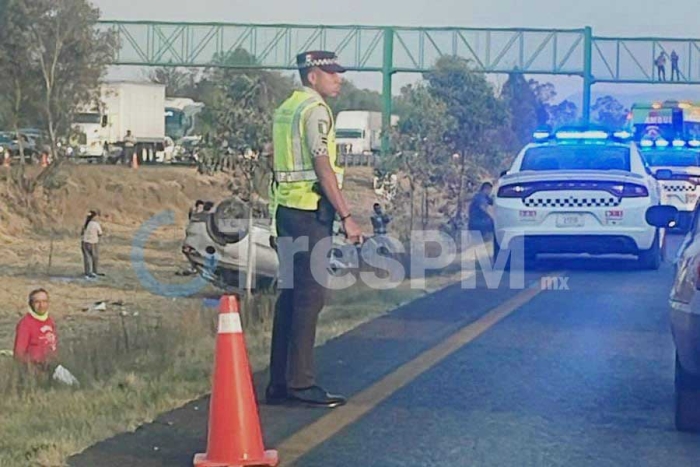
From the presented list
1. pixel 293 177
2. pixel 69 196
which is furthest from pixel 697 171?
pixel 69 196

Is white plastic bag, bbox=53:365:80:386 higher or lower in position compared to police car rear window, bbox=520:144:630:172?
lower

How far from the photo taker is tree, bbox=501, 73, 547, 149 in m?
48.4

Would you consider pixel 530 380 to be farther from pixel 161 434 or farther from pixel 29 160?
pixel 29 160

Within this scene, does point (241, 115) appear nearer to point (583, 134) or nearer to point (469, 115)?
point (583, 134)

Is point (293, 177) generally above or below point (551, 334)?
above

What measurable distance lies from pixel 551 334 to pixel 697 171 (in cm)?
1655

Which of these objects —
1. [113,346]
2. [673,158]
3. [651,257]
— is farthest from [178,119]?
[113,346]

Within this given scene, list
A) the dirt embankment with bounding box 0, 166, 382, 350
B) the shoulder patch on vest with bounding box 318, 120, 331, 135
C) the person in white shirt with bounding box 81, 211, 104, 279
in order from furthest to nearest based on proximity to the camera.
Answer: the person in white shirt with bounding box 81, 211, 104, 279
the dirt embankment with bounding box 0, 166, 382, 350
the shoulder patch on vest with bounding box 318, 120, 331, 135

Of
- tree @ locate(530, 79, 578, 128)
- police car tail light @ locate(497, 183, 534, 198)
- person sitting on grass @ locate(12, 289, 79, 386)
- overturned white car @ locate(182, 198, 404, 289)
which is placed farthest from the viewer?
tree @ locate(530, 79, 578, 128)

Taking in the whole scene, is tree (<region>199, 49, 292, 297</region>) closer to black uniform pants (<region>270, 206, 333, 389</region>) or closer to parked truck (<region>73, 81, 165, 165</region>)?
black uniform pants (<region>270, 206, 333, 389</region>)

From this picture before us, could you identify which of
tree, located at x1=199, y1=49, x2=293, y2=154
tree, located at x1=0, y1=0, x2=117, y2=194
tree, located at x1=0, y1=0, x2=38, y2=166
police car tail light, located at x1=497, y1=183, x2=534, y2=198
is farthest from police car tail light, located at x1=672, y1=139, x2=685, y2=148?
tree, located at x1=0, y1=0, x2=38, y2=166

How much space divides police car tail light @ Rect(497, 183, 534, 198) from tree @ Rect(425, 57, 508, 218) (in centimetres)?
1168

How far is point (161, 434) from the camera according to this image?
8.00 metres

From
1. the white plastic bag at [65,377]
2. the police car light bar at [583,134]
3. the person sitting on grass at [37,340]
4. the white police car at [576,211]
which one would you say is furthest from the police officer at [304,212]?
the police car light bar at [583,134]
